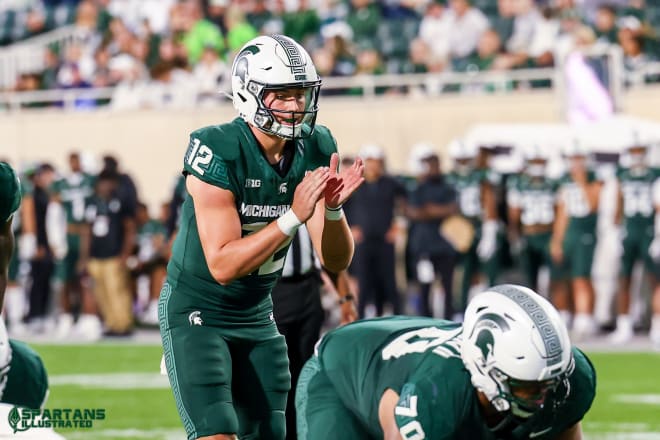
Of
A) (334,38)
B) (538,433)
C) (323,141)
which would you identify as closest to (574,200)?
(334,38)

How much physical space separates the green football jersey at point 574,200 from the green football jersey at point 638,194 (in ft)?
1.11

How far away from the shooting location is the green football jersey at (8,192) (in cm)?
523

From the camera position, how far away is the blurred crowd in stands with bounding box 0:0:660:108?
1530 cm

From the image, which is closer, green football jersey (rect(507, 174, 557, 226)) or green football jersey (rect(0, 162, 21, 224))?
green football jersey (rect(0, 162, 21, 224))

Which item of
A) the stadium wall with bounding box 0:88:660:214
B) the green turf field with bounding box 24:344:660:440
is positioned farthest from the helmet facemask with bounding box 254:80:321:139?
the stadium wall with bounding box 0:88:660:214

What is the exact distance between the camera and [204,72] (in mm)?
16500

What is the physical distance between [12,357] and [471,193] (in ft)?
26.2

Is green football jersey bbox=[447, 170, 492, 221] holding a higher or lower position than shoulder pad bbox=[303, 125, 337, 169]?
lower

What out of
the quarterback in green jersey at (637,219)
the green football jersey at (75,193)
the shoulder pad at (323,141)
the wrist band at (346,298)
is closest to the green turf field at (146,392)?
the quarterback in green jersey at (637,219)

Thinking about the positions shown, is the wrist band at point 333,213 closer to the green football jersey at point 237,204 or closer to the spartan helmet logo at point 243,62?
the green football jersey at point 237,204

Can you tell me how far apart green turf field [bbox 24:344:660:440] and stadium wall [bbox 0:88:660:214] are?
4328 mm

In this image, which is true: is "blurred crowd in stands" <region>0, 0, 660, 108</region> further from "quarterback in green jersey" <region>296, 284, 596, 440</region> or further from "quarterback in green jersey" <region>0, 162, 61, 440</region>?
"quarterback in green jersey" <region>296, 284, 596, 440</region>

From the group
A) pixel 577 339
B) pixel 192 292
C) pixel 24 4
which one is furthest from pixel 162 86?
pixel 192 292

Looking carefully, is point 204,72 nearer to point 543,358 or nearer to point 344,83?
point 344,83
